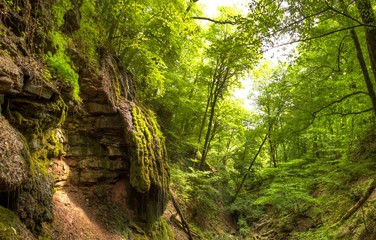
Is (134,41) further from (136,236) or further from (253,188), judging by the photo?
(253,188)

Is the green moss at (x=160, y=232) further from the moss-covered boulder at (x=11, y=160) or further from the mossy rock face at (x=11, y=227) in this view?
the moss-covered boulder at (x=11, y=160)

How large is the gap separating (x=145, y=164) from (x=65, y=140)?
2.30 metres

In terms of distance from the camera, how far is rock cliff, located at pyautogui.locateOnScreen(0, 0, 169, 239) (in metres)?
3.89

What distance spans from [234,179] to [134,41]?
51.8ft

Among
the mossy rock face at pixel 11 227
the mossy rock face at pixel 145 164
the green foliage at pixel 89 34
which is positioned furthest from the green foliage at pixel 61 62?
the mossy rock face at pixel 11 227

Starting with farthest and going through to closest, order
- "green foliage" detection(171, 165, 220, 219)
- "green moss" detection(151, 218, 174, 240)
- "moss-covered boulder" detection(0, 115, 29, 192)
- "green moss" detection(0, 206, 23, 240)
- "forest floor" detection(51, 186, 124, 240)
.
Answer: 1. "green foliage" detection(171, 165, 220, 219)
2. "green moss" detection(151, 218, 174, 240)
3. "forest floor" detection(51, 186, 124, 240)
4. "moss-covered boulder" detection(0, 115, 29, 192)
5. "green moss" detection(0, 206, 23, 240)

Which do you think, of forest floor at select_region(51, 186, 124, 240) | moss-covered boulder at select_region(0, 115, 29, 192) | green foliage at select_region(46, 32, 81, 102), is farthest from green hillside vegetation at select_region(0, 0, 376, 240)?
forest floor at select_region(51, 186, 124, 240)

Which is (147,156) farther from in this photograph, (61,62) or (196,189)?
(196,189)

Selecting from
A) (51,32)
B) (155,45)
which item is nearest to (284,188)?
(155,45)

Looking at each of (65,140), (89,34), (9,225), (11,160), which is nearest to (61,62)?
(65,140)

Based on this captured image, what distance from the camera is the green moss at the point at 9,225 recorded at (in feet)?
10.3

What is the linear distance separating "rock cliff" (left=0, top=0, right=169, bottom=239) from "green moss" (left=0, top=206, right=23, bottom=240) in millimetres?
17

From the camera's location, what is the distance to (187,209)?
1440 centimetres

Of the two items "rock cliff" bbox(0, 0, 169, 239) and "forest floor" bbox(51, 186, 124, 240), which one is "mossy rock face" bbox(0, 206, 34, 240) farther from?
"forest floor" bbox(51, 186, 124, 240)
